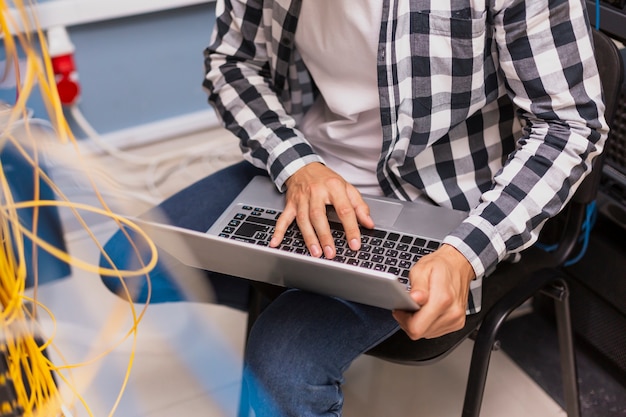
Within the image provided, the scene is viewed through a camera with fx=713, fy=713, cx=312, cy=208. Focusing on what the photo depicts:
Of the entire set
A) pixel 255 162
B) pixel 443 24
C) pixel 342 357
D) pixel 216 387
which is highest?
pixel 443 24

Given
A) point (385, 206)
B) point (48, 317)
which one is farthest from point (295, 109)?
point (48, 317)

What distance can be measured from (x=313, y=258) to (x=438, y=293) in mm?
178

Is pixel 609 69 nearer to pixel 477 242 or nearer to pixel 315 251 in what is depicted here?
pixel 477 242

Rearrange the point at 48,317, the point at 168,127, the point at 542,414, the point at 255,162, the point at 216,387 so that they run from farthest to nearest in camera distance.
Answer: the point at 168,127 < the point at 542,414 < the point at 216,387 < the point at 255,162 < the point at 48,317

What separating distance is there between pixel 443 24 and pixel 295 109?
0.32 metres

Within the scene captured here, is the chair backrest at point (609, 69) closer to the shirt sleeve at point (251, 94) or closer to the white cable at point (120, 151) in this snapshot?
the shirt sleeve at point (251, 94)

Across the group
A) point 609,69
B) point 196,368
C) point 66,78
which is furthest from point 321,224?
point 66,78

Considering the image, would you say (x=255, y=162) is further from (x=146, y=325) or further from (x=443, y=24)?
(x=146, y=325)

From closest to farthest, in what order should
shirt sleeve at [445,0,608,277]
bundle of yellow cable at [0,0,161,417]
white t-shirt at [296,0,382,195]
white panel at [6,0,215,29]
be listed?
bundle of yellow cable at [0,0,161,417], shirt sleeve at [445,0,608,277], white t-shirt at [296,0,382,195], white panel at [6,0,215,29]

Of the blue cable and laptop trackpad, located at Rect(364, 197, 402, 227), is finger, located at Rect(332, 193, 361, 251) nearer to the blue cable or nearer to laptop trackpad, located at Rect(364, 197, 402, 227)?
laptop trackpad, located at Rect(364, 197, 402, 227)

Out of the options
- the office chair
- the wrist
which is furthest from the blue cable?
the wrist

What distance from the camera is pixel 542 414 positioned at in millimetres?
1279

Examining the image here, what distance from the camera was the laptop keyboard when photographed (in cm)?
87

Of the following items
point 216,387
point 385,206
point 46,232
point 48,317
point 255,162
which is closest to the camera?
point 48,317
